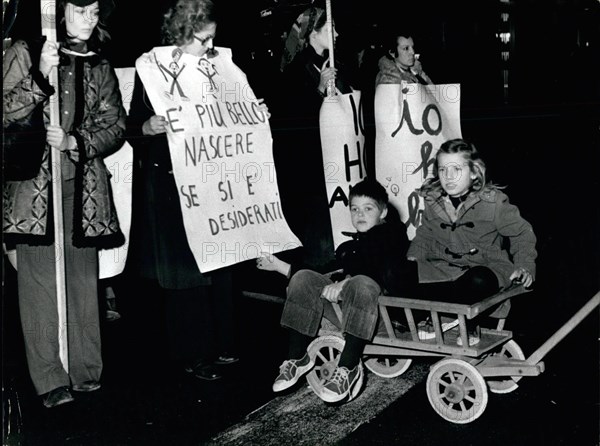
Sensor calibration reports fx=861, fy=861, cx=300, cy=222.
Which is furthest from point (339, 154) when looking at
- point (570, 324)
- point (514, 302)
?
point (514, 302)

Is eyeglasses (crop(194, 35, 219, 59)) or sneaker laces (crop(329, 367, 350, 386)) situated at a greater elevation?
eyeglasses (crop(194, 35, 219, 59))

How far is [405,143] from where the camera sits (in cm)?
496

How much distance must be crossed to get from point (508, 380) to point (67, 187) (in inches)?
86.0

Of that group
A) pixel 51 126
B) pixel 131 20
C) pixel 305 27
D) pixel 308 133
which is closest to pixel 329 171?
pixel 308 133

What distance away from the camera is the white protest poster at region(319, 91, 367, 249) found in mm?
4637

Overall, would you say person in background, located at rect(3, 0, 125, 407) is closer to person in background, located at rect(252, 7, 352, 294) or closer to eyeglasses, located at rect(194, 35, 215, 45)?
eyeglasses, located at rect(194, 35, 215, 45)

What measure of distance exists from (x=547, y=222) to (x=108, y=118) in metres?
5.24

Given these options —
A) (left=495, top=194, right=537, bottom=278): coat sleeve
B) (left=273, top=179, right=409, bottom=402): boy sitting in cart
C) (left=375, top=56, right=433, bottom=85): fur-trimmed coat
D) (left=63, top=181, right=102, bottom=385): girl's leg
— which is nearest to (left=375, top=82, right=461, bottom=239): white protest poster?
(left=375, top=56, right=433, bottom=85): fur-trimmed coat

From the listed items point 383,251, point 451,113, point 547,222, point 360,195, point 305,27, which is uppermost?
point 305,27

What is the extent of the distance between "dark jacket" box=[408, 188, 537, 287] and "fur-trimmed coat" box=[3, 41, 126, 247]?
145cm

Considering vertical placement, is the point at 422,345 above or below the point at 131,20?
below

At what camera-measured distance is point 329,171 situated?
4.67 m

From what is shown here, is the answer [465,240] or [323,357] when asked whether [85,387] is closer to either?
[323,357]

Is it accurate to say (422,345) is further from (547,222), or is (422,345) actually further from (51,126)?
(547,222)
